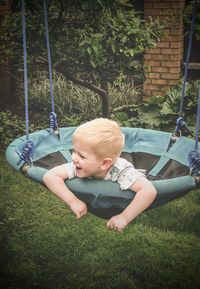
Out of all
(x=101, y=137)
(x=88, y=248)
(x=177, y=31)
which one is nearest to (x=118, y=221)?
(x=101, y=137)

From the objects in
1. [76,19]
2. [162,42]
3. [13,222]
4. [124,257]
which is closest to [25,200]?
[13,222]

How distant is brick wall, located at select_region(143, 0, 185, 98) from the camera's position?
1.30 metres

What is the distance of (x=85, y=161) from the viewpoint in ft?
2.43

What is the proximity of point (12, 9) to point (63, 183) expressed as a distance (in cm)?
90

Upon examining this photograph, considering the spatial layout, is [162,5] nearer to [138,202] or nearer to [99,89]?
[99,89]

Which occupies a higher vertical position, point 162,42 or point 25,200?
point 162,42

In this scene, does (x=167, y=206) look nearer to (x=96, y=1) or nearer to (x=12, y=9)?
(x=96, y=1)

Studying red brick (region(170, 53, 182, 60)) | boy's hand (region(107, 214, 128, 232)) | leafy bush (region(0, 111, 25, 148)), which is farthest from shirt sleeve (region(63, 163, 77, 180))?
red brick (region(170, 53, 182, 60))

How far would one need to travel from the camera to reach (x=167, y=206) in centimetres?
124

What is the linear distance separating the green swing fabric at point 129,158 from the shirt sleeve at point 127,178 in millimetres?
20

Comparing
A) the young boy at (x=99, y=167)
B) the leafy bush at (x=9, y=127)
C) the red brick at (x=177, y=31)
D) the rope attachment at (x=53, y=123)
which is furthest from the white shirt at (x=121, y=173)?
the red brick at (x=177, y=31)

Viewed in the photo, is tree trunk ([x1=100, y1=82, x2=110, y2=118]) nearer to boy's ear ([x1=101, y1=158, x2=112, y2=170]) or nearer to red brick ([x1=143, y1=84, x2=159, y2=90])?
red brick ([x1=143, y1=84, x2=159, y2=90])

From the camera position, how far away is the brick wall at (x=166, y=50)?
1.30 m

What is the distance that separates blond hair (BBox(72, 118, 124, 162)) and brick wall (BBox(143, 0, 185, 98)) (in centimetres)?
70
